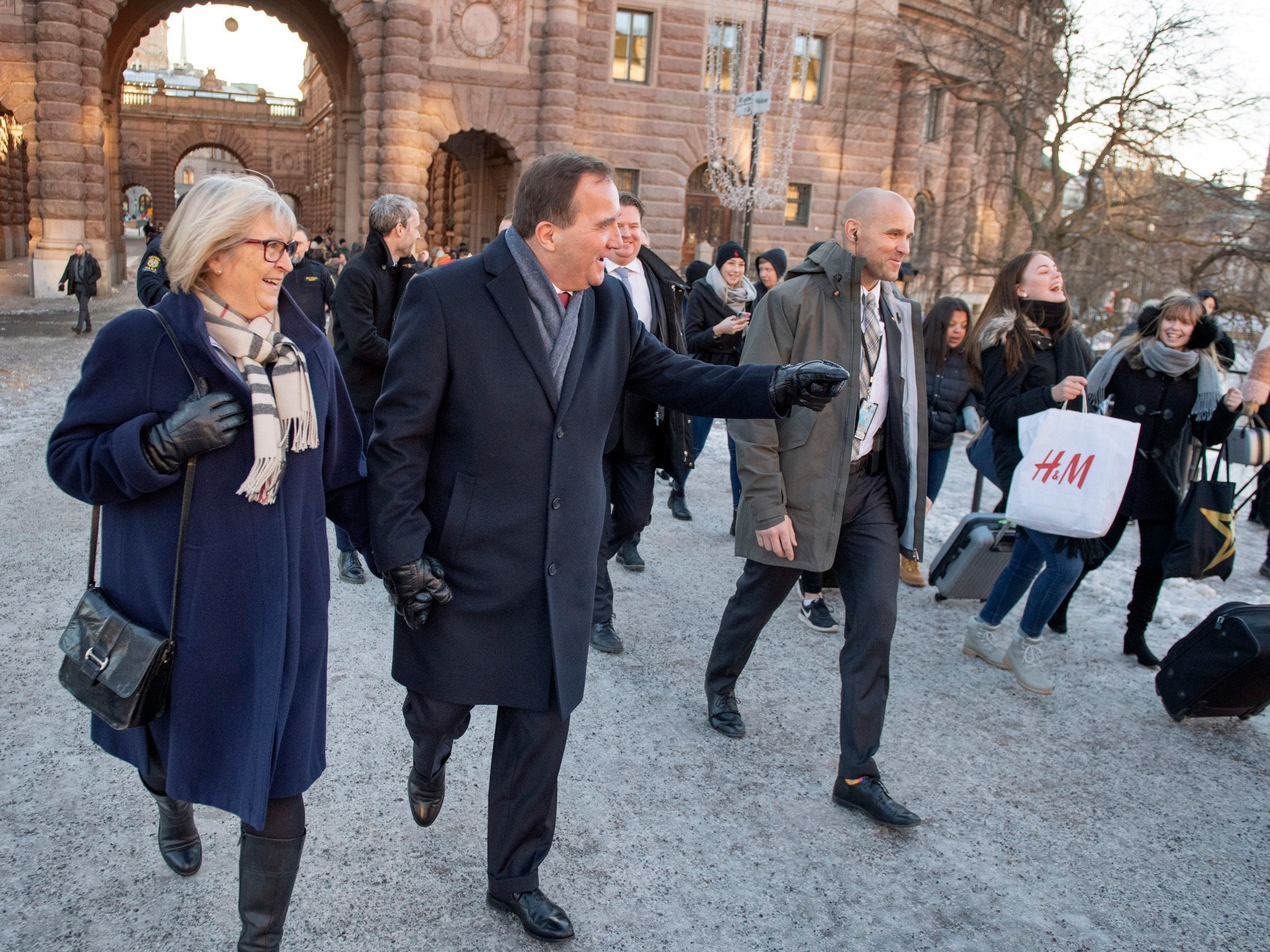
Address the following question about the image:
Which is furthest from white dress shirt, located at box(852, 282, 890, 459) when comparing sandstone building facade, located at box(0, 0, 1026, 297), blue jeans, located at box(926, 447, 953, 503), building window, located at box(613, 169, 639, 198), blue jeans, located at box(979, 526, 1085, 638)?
building window, located at box(613, 169, 639, 198)

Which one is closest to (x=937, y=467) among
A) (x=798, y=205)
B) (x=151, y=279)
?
(x=151, y=279)

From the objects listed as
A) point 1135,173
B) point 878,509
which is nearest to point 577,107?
point 1135,173

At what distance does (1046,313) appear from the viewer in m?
4.77

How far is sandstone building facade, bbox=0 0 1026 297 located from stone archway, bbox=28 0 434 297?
0.04 meters

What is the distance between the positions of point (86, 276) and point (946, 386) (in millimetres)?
16004

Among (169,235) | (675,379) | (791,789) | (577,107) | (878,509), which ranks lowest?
(791,789)

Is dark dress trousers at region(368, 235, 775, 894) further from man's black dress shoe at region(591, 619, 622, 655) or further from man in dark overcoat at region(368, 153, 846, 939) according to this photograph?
man's black dress shoe at region(591, 619, 622, 655)

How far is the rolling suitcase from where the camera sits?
5.66 metres

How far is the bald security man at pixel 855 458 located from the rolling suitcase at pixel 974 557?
2.14 meters

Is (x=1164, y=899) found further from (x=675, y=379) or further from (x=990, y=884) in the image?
(x=675, y=379)

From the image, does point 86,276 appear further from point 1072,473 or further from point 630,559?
point 1072,473

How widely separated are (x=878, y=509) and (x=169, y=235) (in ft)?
8.37

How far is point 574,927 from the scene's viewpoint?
9.19ft

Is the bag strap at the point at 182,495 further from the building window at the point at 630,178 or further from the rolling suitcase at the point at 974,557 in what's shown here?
the building window at the point at 630,178
